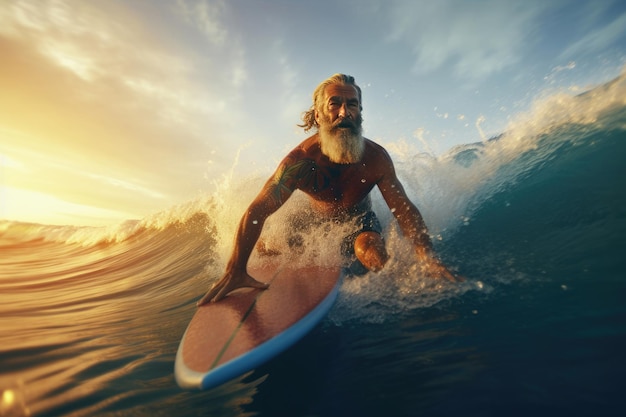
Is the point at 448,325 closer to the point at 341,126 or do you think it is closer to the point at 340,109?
the point at 341,126

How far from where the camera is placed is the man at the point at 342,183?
8.54 ft

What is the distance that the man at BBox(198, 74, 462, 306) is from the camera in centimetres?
260

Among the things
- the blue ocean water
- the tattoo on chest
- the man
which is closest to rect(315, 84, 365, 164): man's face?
the man

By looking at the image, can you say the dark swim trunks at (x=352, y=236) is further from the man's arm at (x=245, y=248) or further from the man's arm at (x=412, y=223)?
the man's arm at (x=245, y=248)

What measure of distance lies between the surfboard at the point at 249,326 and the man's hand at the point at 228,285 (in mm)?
50

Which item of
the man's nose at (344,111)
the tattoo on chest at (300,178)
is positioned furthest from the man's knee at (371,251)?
the man's nose at (344,111)

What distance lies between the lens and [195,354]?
1817mm

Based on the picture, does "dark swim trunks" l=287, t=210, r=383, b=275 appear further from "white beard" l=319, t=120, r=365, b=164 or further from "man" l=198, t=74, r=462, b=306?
Result: "white beard" l=319, t=120, r=365, b=164

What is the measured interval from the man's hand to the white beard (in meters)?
1.34

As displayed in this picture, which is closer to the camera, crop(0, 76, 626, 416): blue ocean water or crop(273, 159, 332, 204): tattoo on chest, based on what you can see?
crop(0, 76, 626, 416): blue ocean water

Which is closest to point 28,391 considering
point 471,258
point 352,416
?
point 352,416

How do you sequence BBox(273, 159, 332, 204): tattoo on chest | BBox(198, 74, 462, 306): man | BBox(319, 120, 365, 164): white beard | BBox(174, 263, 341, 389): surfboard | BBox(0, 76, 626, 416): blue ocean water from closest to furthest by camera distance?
BBox(0, 76, 626, 416): blue ocean water, BBox(174, 263, 341, 389): surfboard, BBox(198, 74, 462, 306): man, BBox(273, 159, 332, 204): tattoo on chest, BBox(319, 120, 365, 164): white beard

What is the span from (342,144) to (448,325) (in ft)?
5.68

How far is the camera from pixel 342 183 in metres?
3.16
